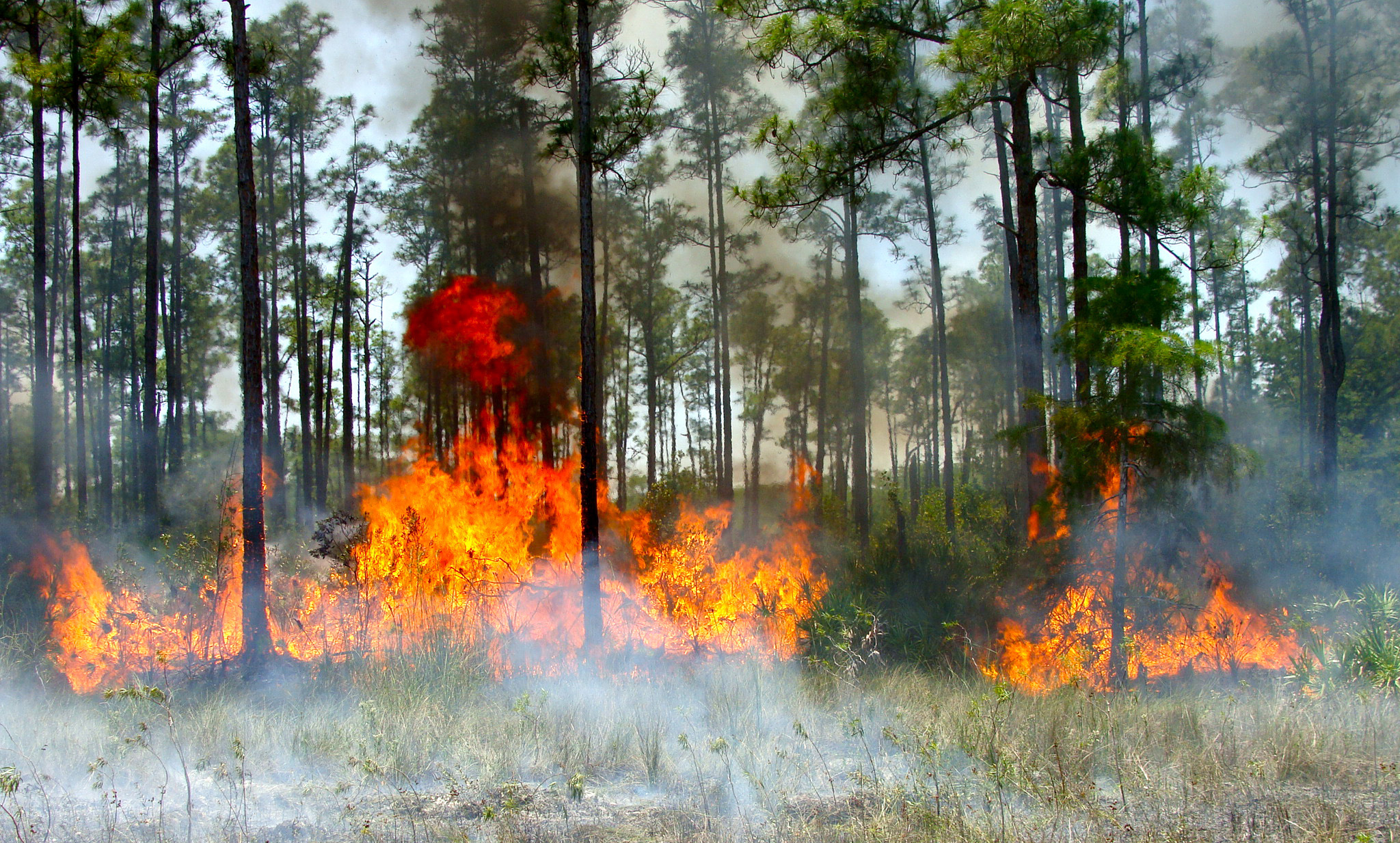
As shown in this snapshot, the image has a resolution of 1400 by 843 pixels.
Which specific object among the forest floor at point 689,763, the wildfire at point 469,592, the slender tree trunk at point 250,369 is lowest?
the forest floor at point 689,763

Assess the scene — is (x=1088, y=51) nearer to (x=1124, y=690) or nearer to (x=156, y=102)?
(x=1124, y=690)

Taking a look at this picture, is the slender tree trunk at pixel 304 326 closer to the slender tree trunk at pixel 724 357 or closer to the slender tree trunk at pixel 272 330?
the slender tree trunk at pixel 272 330

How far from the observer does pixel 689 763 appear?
6008 mm

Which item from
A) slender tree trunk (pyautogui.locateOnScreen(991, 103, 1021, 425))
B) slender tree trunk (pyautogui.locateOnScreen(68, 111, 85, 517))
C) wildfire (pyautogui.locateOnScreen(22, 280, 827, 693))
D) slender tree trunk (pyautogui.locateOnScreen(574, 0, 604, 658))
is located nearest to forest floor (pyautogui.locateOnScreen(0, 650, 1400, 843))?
wildfire (pyautogui.locateOnScreen(22, 280, 827, 693))

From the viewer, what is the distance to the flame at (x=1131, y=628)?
804 cm

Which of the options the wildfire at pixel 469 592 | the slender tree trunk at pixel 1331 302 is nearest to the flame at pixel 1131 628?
the wildfire at pixel 469 592

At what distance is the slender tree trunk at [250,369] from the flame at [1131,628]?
8425 mm

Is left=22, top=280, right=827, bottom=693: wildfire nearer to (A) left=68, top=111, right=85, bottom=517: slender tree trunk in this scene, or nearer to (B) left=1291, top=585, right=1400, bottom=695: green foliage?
(B) left=1291, top=585, right=1400, bottom=695: green foliage

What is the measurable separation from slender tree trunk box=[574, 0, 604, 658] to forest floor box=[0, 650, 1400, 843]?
62.1 inches

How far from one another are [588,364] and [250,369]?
13.3 ft

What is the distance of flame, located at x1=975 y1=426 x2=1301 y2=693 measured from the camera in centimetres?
804

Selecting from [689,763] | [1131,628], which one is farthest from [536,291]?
[1131,628]

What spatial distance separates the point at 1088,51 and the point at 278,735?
10003mm

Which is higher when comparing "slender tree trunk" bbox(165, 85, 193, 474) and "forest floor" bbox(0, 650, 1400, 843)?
"slender tree trunk" bbox(165, 85, 193, 474)
